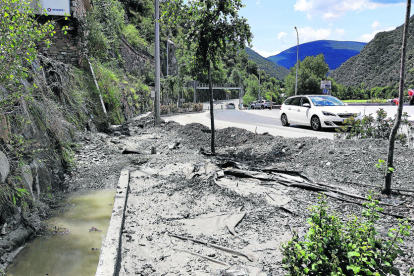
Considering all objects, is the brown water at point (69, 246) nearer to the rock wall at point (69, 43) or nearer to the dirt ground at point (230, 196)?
the dirt ground at point (230, 196)

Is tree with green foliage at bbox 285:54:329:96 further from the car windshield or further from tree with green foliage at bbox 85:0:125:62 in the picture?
the car windshield

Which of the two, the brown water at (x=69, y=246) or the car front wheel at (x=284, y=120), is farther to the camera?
the car front wheel at (x=284, y=120)

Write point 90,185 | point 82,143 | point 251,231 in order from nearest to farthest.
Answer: point 251,231 < point 90,185 < point 82,143

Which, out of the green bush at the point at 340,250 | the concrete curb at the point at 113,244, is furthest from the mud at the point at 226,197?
Answer: the green bush at the point at 340,250

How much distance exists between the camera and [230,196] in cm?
517

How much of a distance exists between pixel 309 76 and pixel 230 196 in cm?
6467

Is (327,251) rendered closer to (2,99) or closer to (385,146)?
(2,99)

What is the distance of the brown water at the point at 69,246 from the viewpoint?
3436 millimetres

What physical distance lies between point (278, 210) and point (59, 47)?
529 inches

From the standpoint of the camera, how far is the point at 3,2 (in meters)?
4.41

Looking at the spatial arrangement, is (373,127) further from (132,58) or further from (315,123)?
(132,58)

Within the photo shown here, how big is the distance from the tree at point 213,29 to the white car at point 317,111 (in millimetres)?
5978

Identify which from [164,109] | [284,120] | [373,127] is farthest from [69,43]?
[164,109]

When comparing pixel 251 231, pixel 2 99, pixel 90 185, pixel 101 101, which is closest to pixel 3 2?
pixel 2 99
